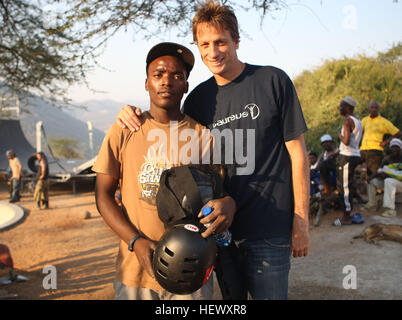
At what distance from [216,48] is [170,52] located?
31 centimetres

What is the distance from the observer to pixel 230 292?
8.15 ft

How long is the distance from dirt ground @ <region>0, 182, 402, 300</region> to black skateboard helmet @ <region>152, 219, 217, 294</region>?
3.39 m

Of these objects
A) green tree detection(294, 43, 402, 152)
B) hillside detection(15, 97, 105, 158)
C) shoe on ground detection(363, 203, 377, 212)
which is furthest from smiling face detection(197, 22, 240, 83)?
hillside detection(15, 97, 105, 158)

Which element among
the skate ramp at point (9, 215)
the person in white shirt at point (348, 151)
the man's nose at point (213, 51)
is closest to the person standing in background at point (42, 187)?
the skate ramp at point (9, 215)

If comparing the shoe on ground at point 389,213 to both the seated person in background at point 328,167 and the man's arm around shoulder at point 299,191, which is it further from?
the man's arm around shoulder at point 299,191

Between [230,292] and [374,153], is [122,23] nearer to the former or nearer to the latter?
[230,292]

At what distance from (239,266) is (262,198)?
505 millimetres

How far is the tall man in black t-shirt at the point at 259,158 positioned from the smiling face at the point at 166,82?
18 centimetres

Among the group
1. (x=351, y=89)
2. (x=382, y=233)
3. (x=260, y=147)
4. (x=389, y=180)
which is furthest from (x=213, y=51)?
(x=351, y=89)

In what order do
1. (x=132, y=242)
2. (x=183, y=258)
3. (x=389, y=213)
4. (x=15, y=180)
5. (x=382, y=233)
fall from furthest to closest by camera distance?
(x=15, y=180) < (x=389, y=213) < (x=382, y=233) < (x=132, y=242) < (x=183, y=258)

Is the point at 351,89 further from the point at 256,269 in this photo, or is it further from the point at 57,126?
the point at 57,126

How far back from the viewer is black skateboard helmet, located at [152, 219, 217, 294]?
1.80m

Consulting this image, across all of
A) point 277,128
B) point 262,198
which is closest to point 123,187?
point 262,198

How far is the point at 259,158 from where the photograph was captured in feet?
7.96
